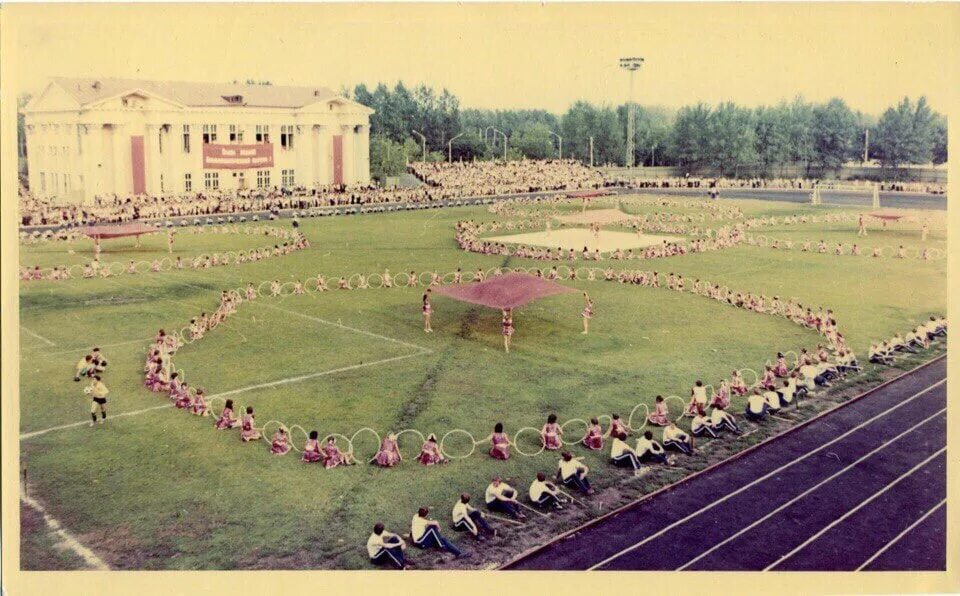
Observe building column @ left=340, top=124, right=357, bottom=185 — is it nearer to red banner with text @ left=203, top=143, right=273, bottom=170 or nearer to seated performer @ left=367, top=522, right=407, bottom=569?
red banner with text @ left=203, top=143, right=273, bottom=170

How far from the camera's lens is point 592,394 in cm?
2173

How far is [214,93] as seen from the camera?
190 feet

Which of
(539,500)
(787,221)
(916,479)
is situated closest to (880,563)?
(916,479)

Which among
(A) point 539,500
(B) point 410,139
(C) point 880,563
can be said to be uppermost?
(B) point 410,139

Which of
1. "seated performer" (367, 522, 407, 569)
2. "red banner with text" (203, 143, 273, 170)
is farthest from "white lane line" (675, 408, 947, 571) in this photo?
"red banner with text" (203, 143, 273, 170)

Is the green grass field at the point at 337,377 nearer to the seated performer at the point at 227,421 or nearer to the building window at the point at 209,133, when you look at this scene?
the seated performer at the point at 227,421

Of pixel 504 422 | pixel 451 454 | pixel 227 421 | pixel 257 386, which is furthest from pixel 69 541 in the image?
pixel 504 422

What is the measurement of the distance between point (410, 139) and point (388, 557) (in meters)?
63.5

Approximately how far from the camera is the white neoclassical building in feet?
152

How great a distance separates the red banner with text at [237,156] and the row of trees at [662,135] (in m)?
11.5

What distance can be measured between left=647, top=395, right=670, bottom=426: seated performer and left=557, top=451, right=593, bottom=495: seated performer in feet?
12.2

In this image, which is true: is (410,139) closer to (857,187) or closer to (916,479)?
(857,187)

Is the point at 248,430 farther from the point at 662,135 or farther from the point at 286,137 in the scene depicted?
the point at 662,135

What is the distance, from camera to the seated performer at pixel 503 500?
15492 mm
